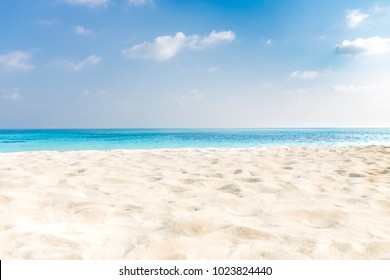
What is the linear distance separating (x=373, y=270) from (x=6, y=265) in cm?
186

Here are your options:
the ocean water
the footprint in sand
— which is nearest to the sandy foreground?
the footprint in sand

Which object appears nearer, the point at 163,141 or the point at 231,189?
the point at 231,189

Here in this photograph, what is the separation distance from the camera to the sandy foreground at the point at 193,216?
185 centimetres

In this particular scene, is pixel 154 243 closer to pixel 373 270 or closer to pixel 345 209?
pixel 373 270

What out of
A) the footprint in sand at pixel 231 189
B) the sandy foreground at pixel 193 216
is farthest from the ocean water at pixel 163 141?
the footprint in sand at pixel 231 189

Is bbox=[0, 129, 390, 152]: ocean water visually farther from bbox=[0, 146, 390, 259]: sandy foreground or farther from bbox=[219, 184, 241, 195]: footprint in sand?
bbox=[219, 184, 241, 195]: footprint in sand

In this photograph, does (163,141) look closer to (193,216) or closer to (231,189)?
(231,189)

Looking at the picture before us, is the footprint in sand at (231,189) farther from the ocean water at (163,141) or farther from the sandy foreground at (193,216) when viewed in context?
the ocean water at (163,141)

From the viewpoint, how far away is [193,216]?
7.71 feet

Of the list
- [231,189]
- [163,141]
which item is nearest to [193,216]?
[231,189]

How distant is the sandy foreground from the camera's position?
1850 mm

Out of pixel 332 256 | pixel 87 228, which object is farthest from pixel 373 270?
pixel 87 228

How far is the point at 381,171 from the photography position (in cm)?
438

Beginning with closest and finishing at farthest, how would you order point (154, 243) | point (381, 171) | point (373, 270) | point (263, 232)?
point (373, 270)
point (154, 243)
point (263, 232)
point (381, 171)
